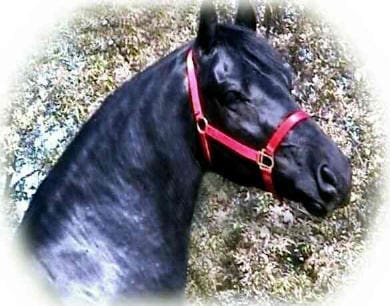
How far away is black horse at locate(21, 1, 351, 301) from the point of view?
331 cm

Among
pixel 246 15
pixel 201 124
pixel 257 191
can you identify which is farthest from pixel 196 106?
pixel 257 191

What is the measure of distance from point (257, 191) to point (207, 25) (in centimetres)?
641

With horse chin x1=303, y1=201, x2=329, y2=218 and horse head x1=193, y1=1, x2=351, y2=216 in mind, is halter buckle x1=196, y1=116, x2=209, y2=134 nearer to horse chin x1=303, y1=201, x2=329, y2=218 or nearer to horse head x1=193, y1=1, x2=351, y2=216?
horse head x1=193, y1=1, x2=351, y2=216

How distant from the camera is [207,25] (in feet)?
12.4

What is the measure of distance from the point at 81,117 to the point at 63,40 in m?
1.26

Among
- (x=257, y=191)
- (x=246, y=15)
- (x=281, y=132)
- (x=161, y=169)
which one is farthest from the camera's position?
(x=257, y=191)

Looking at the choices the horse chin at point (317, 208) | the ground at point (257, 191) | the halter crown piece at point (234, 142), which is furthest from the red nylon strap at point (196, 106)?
the ground at point (257, 191)

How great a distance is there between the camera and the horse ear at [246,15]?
13.9 ft

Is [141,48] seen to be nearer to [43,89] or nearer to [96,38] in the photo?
[96,38]

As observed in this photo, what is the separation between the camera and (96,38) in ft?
35.1

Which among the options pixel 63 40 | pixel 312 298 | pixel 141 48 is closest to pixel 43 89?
pixel 63 40

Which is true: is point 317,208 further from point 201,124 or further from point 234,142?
point 201,124

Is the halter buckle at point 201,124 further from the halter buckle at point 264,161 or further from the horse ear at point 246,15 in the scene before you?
the horse ear at point 246,15

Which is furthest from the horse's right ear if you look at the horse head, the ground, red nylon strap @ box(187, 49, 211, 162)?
the ground
